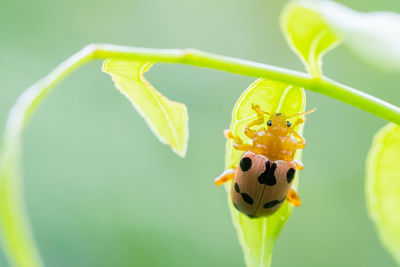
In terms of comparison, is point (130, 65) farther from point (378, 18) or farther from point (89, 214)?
point (89, 214)

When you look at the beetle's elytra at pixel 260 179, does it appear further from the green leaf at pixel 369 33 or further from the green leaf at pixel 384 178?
the green leaf at pixel 369 33

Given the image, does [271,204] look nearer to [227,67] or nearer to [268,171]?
[268,171]

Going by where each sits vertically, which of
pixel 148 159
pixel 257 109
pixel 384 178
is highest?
pixel 257 109

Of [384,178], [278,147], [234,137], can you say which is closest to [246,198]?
[278,147]

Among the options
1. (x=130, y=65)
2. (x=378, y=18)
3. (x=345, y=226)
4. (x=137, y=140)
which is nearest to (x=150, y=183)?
(x=137, y=140)

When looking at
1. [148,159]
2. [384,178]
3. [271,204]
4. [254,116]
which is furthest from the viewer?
[148,159]
